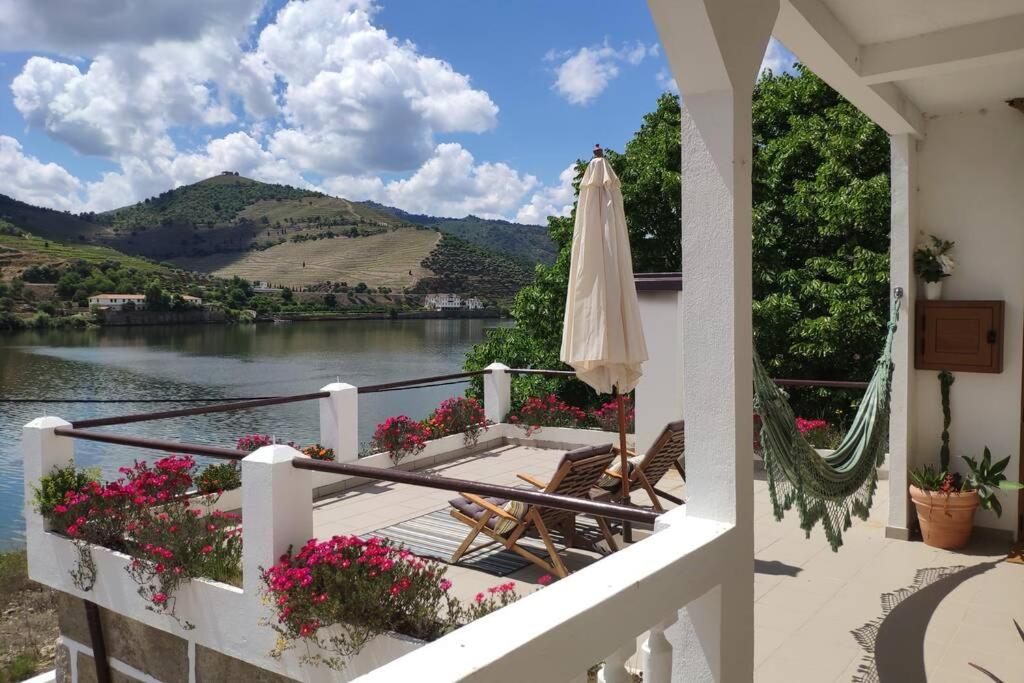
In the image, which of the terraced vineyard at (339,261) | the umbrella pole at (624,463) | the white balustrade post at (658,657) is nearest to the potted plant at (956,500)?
the umbrella pole at (624,463)

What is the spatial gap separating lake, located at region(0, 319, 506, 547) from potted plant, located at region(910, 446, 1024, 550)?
1094cm

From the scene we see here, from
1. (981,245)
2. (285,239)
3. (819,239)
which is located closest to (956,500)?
(981,245)

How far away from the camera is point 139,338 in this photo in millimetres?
41469

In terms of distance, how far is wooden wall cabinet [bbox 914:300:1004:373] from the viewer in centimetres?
417

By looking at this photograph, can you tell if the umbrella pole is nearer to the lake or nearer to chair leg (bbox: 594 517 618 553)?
chair leg (bbox: 594 517 618 553)

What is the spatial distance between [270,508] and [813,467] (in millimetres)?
2547

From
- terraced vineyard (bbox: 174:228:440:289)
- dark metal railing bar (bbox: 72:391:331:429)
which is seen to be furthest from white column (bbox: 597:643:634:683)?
terraced vineyard (bbox: 174:228:440:289)

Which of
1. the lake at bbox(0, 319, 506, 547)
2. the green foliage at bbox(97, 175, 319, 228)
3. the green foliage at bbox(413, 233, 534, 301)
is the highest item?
the green foliage at bbox(97, 175, 319, 228)

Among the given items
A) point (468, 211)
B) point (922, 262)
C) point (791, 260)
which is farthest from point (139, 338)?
point (468, 211)

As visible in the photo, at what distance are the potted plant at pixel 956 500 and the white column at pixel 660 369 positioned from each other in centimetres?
249

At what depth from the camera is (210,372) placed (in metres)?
31.5

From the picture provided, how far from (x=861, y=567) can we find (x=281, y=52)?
5328 centimetres

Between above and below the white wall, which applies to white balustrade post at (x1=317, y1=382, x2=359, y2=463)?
below

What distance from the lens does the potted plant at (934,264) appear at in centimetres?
428
